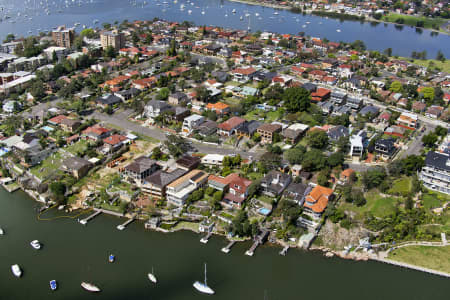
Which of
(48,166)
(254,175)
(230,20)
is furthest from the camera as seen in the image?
(230,20)

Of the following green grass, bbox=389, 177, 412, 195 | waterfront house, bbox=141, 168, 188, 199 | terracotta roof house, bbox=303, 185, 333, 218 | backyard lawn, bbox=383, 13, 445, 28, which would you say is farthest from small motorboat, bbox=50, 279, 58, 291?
backyard lawn, bbox=383, 13, 445, 28

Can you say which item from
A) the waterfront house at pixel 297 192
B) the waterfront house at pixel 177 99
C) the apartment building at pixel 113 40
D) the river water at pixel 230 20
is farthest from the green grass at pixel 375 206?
the river water at pixel 230 20

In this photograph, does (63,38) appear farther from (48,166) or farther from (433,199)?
(433,199)

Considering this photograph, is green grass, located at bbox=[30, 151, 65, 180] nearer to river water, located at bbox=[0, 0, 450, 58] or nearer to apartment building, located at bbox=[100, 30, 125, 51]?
apartment building, located at bbox=[100, 30, 125, 51]

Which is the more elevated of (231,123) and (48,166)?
(231,123)

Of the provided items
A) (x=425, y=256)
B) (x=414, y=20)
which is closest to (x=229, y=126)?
(x=425, y=256)

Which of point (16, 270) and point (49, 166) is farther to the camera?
point (49, 166)

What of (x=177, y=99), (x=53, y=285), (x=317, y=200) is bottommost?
(x=53, y=285)
